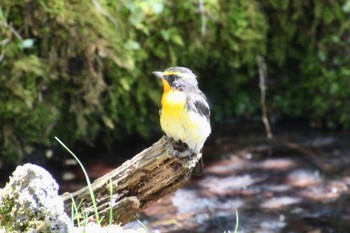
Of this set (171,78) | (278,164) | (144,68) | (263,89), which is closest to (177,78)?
(171,78)

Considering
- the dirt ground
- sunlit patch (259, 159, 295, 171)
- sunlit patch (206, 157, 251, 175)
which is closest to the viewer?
the dirt ground

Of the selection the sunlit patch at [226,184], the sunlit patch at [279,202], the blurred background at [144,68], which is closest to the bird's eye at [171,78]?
the blurred background at [144,68]

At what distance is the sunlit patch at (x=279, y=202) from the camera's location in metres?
7.53

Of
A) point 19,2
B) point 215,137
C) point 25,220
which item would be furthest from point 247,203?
point 25,220

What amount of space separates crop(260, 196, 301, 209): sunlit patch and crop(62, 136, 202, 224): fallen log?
9.08 ft

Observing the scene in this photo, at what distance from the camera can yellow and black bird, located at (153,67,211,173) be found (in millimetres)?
5188

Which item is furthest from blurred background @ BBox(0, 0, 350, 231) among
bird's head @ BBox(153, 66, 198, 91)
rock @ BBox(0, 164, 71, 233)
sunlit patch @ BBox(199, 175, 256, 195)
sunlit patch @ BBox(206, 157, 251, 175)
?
rock @ BBox(0, 164, 71, 233)

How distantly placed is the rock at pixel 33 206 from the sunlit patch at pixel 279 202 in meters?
3.82

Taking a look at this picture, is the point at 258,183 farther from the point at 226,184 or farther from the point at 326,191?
the point at 326,191

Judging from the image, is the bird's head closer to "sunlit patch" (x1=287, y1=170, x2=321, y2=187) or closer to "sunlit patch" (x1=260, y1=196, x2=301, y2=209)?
"sunlit patch" (x1=260, y1=196, x2=301, y2=209)

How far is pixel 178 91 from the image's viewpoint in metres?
5.43

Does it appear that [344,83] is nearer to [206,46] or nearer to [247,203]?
[206,46]

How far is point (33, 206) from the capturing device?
402cm

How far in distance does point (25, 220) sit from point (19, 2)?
3.77 metres
